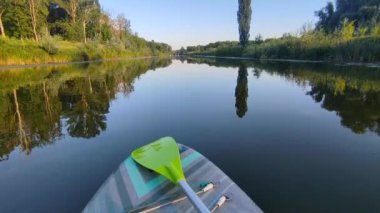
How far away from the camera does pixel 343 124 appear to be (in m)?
5.94

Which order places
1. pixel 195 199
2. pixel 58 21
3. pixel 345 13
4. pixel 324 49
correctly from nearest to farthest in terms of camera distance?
pixel 195 199 → pixel 324 49 → pixel 58 21 → pixel 345 13

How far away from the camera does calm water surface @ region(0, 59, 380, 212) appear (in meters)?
3.11

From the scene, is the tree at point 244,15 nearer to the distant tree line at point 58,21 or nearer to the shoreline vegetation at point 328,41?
the shoreline vegetation at point 328,41

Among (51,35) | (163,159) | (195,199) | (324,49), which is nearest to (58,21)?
(51,35)

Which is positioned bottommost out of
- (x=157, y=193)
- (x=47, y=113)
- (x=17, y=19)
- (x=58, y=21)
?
(x=47, y=113)

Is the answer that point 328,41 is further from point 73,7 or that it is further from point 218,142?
point 73,7

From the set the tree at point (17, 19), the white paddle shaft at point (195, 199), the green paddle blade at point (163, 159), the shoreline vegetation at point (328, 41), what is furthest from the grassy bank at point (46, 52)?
the shoreline vegetation at point (328, 41)

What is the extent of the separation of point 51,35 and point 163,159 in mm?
45638

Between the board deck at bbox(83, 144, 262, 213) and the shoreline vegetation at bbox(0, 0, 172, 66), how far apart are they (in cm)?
2322

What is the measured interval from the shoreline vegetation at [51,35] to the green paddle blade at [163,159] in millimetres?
22802

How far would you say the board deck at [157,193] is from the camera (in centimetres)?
221

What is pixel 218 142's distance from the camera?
4844 mm

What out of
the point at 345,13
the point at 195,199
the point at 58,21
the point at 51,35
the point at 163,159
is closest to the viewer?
the point at 195,199

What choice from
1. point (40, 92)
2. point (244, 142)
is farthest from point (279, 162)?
point (40, 92)
